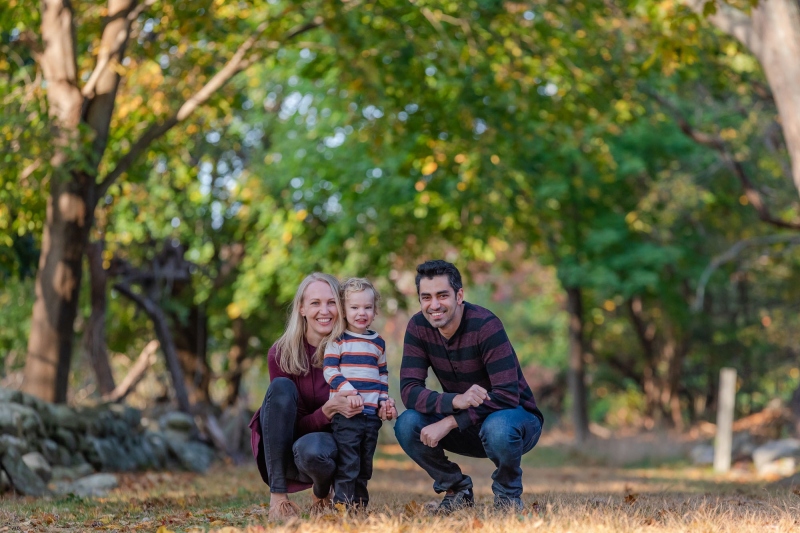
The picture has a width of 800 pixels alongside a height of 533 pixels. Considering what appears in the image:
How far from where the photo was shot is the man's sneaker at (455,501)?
5.88 metres

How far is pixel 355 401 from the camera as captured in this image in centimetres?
558

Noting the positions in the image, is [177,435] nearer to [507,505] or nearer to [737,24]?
[737,24]

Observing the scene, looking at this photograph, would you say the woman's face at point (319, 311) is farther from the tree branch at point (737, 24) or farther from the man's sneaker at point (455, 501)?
the tree branch at point (737, 24)

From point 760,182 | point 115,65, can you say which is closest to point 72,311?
point 115,65

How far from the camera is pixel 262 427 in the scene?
584cm

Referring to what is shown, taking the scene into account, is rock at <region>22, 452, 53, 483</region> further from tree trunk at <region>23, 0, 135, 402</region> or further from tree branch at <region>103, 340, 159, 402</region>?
tree branch at <region>103, 340, 159, 402</region>

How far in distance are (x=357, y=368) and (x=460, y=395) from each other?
2.06 ft

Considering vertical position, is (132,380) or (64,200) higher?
(64,200)

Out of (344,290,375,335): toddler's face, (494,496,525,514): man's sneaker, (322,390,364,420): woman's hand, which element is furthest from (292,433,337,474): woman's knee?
(494,496,525,514): man's sneaker

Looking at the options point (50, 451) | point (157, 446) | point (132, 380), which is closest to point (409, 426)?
point (50, 451)

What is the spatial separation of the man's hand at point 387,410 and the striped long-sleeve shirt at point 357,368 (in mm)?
27

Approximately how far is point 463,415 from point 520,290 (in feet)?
84.0

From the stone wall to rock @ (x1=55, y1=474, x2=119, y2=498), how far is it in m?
0.02

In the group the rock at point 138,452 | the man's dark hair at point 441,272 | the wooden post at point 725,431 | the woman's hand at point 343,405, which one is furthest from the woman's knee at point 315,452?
the wooden post at point 725,431
